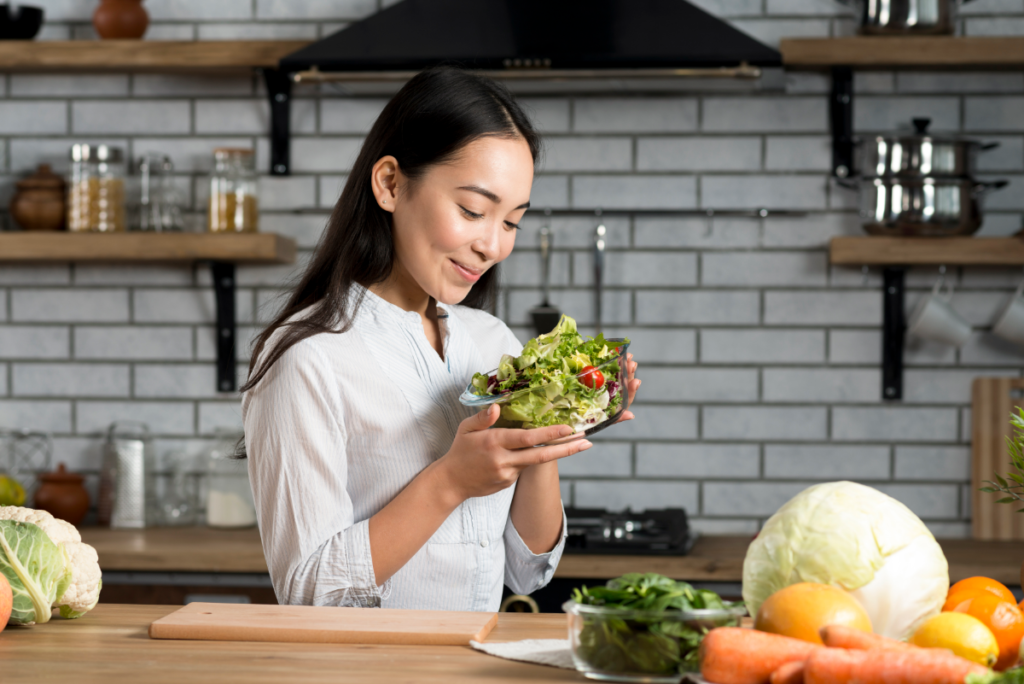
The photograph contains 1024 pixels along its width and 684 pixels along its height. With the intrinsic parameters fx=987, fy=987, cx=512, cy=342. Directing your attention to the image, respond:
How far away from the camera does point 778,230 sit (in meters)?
3.00

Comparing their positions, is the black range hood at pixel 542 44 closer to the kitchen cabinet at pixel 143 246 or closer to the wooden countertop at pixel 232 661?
the kitchen cabinet at pixel 143 246

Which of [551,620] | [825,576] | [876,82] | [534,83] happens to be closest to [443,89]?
[551,620]

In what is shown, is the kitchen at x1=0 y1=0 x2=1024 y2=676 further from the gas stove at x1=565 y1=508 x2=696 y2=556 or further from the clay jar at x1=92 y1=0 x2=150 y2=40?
the gas stove at x1=565 y1=508 x2=696 y2=556

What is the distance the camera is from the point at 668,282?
3.03 m

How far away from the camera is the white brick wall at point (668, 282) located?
116 inches

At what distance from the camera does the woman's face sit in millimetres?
1371

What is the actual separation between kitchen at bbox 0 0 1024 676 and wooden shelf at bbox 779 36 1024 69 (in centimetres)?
13

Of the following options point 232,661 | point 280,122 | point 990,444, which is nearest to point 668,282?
point 990,444

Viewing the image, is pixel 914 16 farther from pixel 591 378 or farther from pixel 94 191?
pixel 94 191

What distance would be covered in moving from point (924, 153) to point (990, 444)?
2.92 feet

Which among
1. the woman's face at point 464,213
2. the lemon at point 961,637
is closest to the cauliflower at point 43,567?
the woman's face at point 464,213

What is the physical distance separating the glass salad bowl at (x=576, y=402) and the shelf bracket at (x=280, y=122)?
209cm

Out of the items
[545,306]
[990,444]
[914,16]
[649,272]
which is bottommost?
[990,444]

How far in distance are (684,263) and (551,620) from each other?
2001 millimetres
